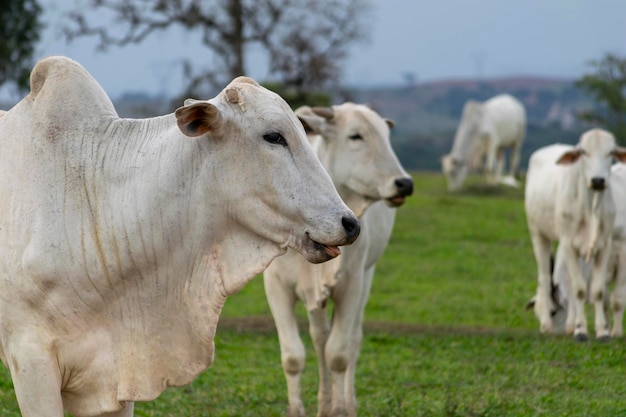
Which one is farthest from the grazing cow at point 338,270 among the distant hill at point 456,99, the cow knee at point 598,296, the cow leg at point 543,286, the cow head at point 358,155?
the distant hill at point 456,99

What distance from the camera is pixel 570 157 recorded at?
10195mm

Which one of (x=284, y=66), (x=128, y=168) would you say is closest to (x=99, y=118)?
(x=128, y=168)

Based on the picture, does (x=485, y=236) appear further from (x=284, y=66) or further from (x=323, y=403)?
(x=323, y=403)

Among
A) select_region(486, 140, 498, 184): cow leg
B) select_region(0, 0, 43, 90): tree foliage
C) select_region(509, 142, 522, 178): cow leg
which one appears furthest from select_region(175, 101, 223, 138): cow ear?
select_region(509, 142, 522, 178): cow leg

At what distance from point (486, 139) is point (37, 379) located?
2097 centimetres

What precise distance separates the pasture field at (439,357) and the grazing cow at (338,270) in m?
0.29

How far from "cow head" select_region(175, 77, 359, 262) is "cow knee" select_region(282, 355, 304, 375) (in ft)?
8.95

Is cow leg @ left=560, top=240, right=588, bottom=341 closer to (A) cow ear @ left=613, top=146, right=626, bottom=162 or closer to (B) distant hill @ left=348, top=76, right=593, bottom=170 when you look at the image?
(A) cow ear @ left=613, top=146, right=626, bottom=162

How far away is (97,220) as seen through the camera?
387cm

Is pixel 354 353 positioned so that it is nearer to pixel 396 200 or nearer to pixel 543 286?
pixel 396 200

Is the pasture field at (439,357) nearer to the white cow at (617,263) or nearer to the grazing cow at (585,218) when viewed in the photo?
the grazing cow at (585,218)

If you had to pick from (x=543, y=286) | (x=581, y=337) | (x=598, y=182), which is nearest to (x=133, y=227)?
(x=581, y=337)

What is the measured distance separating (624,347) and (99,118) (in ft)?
19.5

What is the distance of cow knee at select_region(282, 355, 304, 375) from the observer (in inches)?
256
